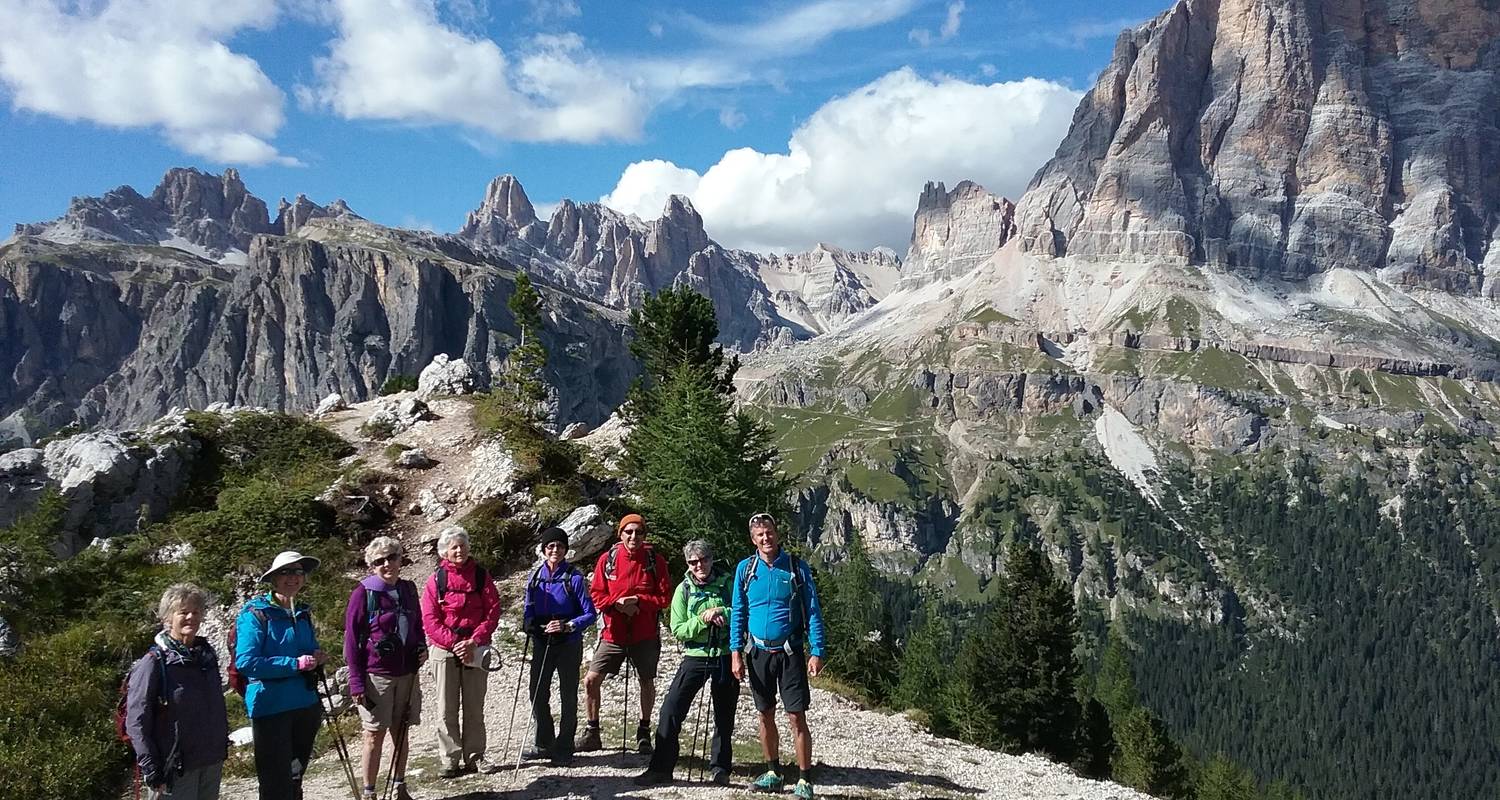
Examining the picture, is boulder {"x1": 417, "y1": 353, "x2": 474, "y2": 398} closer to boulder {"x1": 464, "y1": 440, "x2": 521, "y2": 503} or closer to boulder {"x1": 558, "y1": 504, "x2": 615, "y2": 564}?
boulder {"x1": 464, "y1": 440, "x2": 521, "y2": 503}

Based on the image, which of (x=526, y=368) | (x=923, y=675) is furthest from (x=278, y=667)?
(x=923, y=675)

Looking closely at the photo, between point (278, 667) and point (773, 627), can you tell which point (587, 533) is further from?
point (278, 667)

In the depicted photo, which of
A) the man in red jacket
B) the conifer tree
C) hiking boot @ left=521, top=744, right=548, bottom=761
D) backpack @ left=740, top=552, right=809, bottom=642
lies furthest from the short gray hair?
the conifer tree

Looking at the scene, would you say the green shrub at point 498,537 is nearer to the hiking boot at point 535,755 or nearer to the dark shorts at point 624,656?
the hiking boot at point 535,755

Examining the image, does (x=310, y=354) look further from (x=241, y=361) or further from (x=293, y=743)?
(x=293, y=743)

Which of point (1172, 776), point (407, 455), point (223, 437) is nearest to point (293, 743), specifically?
point (407, 455)

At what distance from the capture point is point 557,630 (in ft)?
35.6

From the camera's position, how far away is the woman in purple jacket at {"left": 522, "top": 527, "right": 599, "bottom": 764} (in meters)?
11.1

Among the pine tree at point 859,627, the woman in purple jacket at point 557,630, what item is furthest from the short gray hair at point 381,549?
the pine tree at point 859,627

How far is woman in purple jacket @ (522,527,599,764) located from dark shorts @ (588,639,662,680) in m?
0.32

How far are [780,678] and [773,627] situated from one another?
0.71m

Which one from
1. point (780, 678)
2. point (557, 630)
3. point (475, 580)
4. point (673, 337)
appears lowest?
point (780, 678)

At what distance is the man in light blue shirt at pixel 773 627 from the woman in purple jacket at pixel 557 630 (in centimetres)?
232

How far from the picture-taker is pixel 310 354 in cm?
19025
